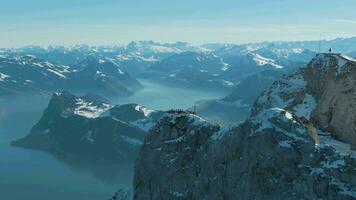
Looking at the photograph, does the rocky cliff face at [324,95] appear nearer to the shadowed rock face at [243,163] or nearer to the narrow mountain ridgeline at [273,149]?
the narrow mountain ridgeline at [273,149]

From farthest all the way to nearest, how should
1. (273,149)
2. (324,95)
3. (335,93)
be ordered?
1. (324,95)
2. (335,93)
3. (273,149)

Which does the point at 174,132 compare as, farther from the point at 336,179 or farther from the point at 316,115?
the point at 336,179

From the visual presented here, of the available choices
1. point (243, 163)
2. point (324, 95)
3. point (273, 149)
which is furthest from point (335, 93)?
point (243, 163)

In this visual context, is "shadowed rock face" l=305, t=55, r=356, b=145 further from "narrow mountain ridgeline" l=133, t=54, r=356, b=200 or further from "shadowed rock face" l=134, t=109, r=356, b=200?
"shadowed rock face" l=134, t=109, r=356, b=200

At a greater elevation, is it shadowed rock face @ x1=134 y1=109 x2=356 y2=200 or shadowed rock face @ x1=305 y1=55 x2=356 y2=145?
shadowed rock face @ x1=305 y1=55 x2=356 y2=145

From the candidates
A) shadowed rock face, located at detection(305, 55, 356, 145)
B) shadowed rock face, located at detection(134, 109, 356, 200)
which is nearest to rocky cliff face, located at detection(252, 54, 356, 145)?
shadowed rock face, located at detection(305, 55, 356, 145)

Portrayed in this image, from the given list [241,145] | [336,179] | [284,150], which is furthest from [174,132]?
[336,179]

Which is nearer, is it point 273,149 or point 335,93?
point 273,149

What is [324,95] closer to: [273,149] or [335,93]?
[335,93]

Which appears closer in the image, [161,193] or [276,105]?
[161,193]
